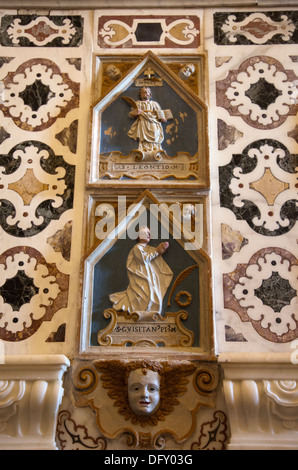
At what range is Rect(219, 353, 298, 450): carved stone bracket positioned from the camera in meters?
2.65

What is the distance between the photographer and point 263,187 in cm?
326

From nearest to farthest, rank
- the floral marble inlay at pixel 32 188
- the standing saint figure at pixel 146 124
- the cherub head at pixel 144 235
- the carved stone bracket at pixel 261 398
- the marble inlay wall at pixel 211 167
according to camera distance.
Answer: the carved stone bracket at pixel 261 398
the marble inlay wall at pixel 211 167
the cherub head at pixel 144 235
the floral marble inlay at pixel 32 188
the standing saint figure at pixel 146 124

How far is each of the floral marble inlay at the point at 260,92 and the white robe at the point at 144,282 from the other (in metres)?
1.01

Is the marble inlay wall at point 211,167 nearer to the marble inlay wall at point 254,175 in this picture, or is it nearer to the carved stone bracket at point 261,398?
the marble inlay wall at point 254,175

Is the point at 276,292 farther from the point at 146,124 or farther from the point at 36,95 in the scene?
the point at 36,95

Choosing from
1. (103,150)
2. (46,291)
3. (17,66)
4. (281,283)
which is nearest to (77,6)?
(17,66)

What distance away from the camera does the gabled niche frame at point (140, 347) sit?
113 inches

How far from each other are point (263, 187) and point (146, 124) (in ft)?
2.48

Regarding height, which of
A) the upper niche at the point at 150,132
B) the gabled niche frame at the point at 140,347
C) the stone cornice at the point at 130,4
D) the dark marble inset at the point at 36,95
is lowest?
the gabled niche frame at the point at 140,347

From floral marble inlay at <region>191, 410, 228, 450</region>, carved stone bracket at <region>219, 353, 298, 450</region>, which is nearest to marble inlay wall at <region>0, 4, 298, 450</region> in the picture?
floral marble inlay at <region>191, 410, 228, 450</region>

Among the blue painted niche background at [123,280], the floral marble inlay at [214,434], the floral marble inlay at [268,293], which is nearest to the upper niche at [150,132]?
the blue painted niche background at [123,280]

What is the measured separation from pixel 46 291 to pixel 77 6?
1.87m

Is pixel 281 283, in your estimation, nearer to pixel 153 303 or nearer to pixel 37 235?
pixel 153 303

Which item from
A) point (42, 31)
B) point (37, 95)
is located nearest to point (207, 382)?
point (37, 95)
